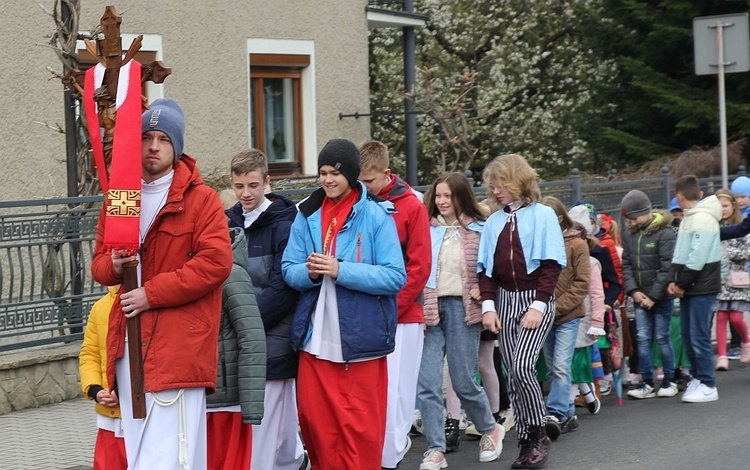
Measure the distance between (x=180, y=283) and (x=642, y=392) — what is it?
638cm

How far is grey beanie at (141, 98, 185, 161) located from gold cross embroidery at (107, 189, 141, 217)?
0.33 metres

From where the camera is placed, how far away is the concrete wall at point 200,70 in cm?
1298

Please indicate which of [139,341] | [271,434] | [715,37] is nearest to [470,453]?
[271,434]

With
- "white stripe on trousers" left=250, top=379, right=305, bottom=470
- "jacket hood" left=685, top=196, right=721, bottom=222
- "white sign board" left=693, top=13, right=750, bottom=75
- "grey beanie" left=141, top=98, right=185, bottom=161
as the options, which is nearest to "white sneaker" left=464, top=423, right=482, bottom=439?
"white stripe on trousers" left=250, top=379, right=305, bottom=470

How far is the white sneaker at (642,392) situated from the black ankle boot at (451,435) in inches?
90.6

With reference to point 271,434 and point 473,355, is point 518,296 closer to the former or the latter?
point 473,355

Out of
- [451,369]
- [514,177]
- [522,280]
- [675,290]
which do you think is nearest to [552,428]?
[451,369]

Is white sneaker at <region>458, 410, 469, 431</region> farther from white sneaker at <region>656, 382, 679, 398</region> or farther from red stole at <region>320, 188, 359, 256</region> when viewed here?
red stole at <region>320, 188, 359, 256</region>

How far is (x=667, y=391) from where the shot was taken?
10.5 meters

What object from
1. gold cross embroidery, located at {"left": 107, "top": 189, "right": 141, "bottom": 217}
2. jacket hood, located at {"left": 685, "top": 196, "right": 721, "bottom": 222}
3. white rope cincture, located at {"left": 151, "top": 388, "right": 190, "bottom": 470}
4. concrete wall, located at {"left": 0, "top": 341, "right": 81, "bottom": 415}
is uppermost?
gold cross embroidery, located at {"left": 107, "top": 189, "right": 141, "bottom": 217}

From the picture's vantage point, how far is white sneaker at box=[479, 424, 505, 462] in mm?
8180

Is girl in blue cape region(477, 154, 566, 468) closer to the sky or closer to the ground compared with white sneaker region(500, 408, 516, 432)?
closer to the sky

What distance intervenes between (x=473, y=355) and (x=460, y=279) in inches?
20.0

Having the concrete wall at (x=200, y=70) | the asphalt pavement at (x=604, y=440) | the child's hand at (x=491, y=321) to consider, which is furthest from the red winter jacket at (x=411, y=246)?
the concrete wall at (x=200, y=70)
